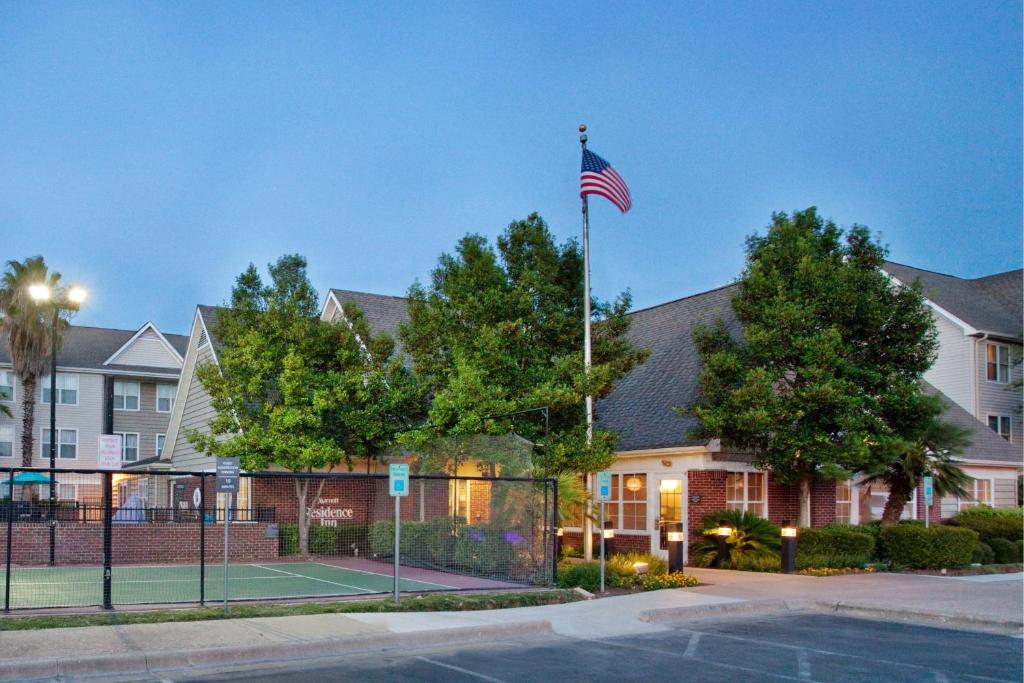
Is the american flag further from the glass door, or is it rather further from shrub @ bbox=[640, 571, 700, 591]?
shrub @ bbox=[640, 571, 700, 591]

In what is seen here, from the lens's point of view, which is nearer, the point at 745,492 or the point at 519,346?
the point at 519,346

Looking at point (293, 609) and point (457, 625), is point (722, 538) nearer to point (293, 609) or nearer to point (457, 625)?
point (457, 625)

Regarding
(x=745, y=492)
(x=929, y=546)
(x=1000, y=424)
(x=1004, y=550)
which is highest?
(x=1000, y=424)

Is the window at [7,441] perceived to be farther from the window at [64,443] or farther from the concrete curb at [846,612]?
the concrete curb at [846,612]

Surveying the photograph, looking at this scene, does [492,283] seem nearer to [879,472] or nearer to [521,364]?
[521,364]

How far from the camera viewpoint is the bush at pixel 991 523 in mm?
27625

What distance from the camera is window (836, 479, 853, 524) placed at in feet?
90.5

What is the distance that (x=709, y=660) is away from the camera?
12.3 m

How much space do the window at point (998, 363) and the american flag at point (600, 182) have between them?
67.9ft

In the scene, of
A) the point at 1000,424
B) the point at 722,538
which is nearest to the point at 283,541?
the point at 722,538

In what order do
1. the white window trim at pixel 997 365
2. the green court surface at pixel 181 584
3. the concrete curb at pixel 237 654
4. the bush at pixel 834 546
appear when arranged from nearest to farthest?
the concrete curb at pixel 237 654, the green court surface at pixel 181 584, the bush at pixel 834 546, the white window trim at pixel 997 365

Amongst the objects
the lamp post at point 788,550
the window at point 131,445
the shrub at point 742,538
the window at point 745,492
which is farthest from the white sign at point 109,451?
the window at point 131,445

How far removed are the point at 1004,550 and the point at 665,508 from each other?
30.8 feet

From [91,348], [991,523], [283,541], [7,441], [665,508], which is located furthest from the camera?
[91,348]
